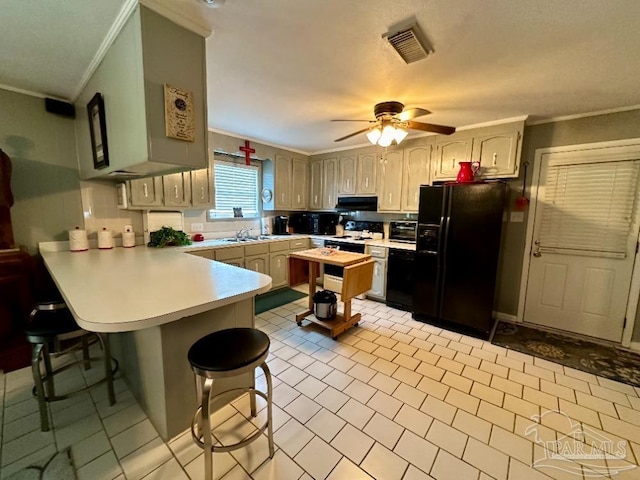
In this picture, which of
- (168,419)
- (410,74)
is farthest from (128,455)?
(410,74)

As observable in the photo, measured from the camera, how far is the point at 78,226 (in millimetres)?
2754

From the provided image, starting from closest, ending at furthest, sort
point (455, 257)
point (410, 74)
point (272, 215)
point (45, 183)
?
point (410, 74), point (45, 183), point (455, 257), point (272, 215)

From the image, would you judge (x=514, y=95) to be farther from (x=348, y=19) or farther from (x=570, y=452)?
(x=570, y=452)

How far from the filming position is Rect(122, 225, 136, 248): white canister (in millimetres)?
2913

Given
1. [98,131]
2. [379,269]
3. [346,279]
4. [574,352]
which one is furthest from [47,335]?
[574,352]

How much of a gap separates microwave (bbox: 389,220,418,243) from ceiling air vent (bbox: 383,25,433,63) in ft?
7.95

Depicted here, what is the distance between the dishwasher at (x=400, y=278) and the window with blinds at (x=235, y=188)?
260 cm

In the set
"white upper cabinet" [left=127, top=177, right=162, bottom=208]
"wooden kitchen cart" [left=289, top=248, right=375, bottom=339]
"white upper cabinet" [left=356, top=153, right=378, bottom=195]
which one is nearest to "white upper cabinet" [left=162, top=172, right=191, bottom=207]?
"white upper cabinet" [left=127, top=177, right=162, bottom=208]

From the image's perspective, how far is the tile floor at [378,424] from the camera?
1453 mm

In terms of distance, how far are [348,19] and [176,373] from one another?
2350mm

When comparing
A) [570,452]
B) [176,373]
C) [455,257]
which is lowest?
[570,452]

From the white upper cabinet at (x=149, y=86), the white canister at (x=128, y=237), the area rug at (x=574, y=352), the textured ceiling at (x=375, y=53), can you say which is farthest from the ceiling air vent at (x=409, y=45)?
the white canister at (x=128, y=237)

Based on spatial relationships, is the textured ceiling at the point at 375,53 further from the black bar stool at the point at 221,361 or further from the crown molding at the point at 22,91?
the black bar stool at the point at 221,361

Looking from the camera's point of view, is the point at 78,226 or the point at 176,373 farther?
the point at 78,226
